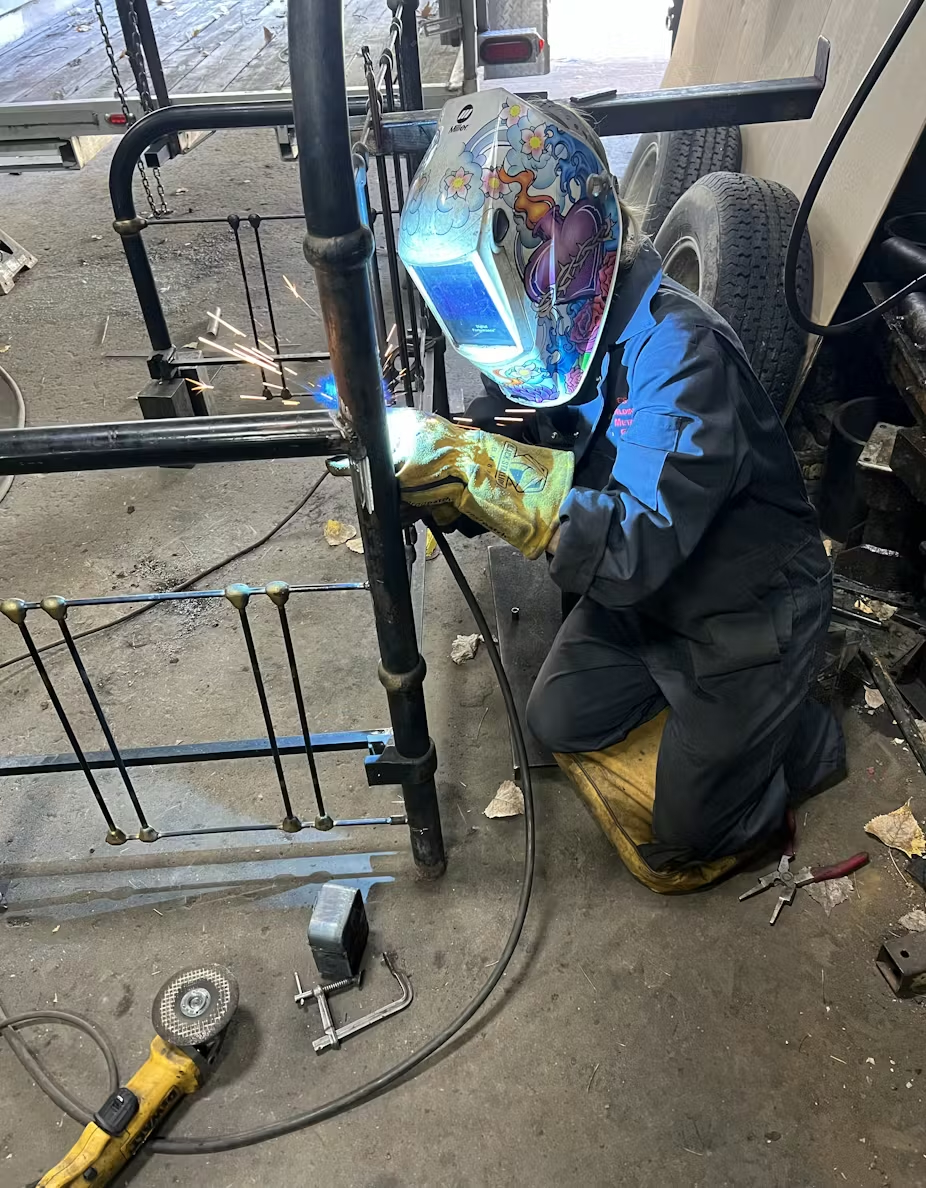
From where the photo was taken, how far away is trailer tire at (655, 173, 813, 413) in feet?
10.3

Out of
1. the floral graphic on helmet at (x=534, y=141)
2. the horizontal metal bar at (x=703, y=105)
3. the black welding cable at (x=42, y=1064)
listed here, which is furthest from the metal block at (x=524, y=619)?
the floral graphic on helmet at (x=534, y=141)

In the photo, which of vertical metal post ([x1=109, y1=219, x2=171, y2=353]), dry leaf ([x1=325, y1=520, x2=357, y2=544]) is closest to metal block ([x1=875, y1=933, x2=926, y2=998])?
dry leaf ([x1=325, y1=520, x2=357, y2=544])

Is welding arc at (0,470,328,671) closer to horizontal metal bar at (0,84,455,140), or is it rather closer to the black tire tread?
the black tire tread

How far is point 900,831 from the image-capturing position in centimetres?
224

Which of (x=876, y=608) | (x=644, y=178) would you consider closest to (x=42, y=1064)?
(x=876, y=608)

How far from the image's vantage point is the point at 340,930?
1.86 m

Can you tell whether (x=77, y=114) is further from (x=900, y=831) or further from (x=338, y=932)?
(x=900, y=831)

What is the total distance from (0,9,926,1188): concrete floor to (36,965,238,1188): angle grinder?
93 millimetres

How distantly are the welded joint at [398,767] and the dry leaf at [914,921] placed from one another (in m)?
1.25

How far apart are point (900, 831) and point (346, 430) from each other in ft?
6.07

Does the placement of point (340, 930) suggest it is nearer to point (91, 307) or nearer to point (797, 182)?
point (797, 182)

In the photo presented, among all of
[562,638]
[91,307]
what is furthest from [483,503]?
[91,307]

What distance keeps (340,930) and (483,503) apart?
101cm

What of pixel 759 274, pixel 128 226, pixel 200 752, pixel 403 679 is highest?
pixel 128 226
